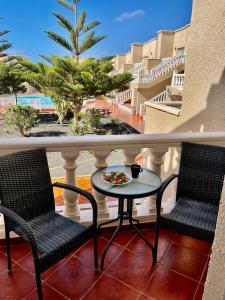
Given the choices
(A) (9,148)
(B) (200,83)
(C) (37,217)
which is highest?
(B) (200,83)

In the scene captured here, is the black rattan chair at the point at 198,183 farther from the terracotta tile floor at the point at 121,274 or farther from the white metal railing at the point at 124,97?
the white metal railing at the point at 124,97

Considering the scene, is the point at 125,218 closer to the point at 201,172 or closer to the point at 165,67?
the point at 201,172

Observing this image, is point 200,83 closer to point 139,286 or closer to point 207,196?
point 207,196

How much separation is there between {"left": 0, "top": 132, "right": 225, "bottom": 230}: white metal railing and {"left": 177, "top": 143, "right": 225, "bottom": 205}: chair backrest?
0.40 feet

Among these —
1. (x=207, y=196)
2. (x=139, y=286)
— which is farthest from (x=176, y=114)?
(x=139, y=286)

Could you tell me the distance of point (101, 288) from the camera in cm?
134

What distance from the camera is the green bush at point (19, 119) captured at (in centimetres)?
964

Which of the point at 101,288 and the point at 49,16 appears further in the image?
the point at 49,16

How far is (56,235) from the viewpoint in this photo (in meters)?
1.26

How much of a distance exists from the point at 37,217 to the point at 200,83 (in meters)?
3.14

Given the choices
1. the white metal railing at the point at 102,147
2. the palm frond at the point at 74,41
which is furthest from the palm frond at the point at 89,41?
the white metal railing at the point at 102,147

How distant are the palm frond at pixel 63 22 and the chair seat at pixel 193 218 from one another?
10173 mm

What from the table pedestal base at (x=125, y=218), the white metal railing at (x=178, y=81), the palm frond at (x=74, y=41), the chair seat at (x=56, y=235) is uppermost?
the palm frond at (x=74, y=41)

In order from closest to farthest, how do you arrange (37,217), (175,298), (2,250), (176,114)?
(175,298) < (37,217) < (2,250) < (176,114)
